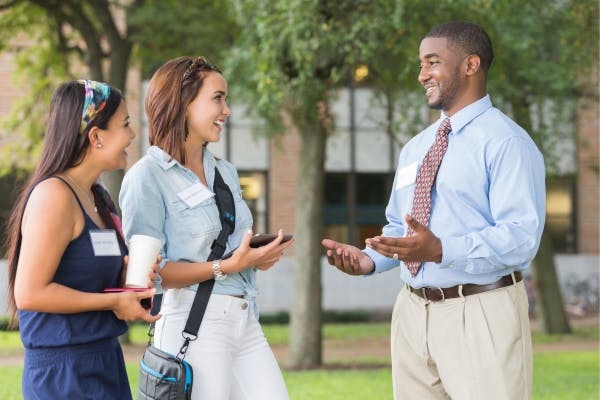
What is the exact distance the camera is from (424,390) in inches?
146

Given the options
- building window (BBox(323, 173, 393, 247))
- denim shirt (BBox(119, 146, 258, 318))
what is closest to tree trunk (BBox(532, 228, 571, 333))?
building window (BBox(323, 173, 393, 247))

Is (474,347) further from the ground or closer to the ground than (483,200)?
closer to the ground

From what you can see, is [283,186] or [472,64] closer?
[472,64]

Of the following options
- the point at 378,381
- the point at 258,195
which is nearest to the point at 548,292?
the point at 378,381

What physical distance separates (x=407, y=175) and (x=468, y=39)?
0.60 m

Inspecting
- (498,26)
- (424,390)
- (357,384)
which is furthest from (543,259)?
(424,390)

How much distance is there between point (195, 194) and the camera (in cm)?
363

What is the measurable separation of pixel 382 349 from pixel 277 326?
19.9 ft

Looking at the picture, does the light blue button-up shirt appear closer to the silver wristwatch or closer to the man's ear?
the man's ear

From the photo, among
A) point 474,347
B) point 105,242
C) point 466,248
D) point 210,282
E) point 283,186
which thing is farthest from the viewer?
point 283,186

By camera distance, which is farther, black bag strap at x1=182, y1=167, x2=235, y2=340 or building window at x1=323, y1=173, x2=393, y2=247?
building window at x1=323, y1=173, x2=393, y2=247

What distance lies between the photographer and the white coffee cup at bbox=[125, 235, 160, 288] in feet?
10.1

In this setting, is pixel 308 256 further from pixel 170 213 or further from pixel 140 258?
pixel 140 258

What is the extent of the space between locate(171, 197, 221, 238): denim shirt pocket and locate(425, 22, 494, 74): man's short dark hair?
1152mm
